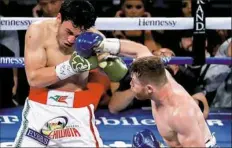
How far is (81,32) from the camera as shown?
2.30 m

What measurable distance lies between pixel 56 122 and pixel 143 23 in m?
0.96

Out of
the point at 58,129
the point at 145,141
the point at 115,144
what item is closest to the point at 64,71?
the point at 58,129

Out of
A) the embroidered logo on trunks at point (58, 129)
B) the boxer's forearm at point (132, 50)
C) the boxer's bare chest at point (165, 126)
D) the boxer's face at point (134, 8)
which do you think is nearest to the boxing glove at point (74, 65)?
the boxer's forearm at point (132, 50)

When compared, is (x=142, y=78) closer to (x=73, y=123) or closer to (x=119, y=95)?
(x=73, y=123)

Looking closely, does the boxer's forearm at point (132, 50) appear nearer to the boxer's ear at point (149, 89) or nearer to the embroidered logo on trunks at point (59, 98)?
the boxer's ear at point (149, 89)

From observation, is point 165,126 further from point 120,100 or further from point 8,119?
point 8,119

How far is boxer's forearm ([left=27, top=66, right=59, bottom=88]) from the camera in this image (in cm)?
233

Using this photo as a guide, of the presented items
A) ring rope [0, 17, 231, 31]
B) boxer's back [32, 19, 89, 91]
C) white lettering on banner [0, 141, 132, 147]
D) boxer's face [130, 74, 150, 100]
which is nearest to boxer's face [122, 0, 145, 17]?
ring rope [0, 17, 231, 31]

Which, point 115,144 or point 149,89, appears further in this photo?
point 115,144

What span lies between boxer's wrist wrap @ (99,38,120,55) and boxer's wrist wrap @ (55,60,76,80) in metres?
0.19

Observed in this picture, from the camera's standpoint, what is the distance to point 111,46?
2.18 meters

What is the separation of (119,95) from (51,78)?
2.90 feet

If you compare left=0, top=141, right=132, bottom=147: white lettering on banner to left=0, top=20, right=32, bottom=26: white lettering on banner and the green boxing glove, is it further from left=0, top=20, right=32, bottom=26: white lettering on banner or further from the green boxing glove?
the green boxing glove

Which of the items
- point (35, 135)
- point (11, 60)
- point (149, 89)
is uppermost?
point (149, 89)
